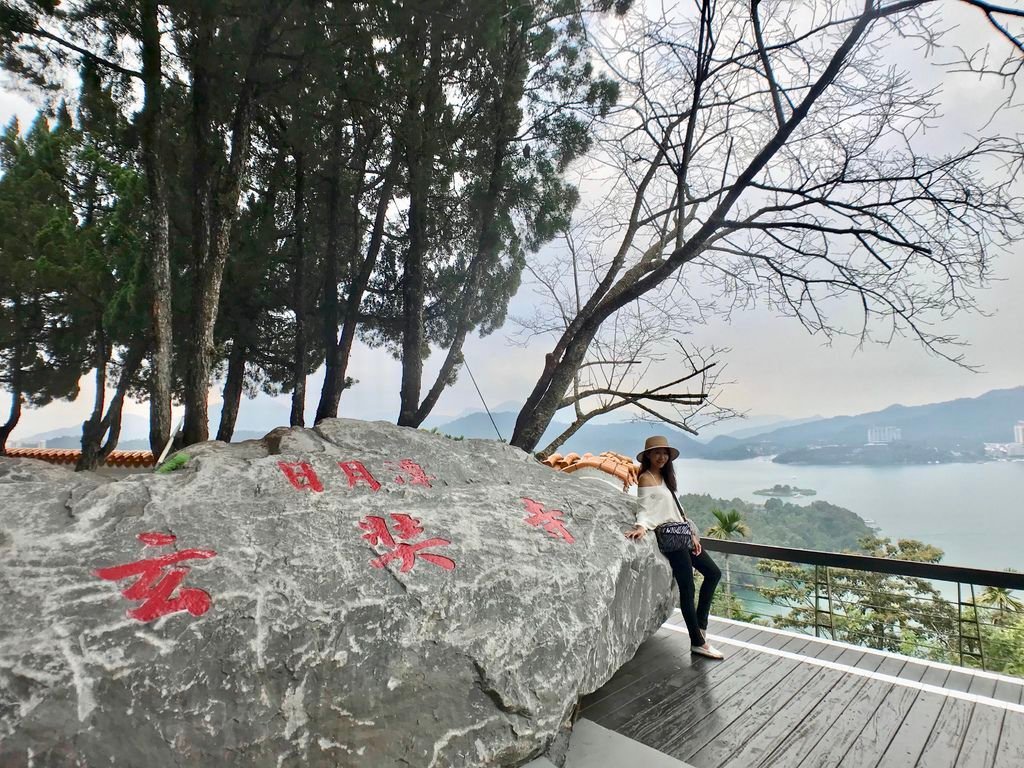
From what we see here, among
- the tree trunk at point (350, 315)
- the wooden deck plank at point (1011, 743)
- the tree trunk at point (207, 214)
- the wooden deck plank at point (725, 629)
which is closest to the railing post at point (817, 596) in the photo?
the wooden deck plank at point (725, 629)

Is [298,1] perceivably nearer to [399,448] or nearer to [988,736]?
[399,448]

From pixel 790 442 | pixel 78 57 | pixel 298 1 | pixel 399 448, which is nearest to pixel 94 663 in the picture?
pixel 399 448

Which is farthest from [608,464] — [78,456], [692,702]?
[78,456]

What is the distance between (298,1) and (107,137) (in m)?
1.35

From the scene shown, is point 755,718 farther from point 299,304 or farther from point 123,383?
point 123,383

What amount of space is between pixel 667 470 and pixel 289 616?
6.54ft

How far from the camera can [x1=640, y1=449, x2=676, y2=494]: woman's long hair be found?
2.89 m

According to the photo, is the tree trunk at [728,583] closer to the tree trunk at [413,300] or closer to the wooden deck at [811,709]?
the wooden deck at [811,709]

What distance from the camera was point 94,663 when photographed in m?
1.31

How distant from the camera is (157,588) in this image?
151 cm

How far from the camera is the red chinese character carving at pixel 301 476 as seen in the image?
2117 mm

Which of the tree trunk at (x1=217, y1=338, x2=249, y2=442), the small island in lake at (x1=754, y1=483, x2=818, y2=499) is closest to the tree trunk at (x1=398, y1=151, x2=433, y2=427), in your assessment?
the tree trunk at (x1=217, y1=338, x2=249, y2=442)

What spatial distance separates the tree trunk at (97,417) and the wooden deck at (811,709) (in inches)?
113

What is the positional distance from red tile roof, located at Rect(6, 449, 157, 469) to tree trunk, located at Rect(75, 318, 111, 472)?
0.15 ft
